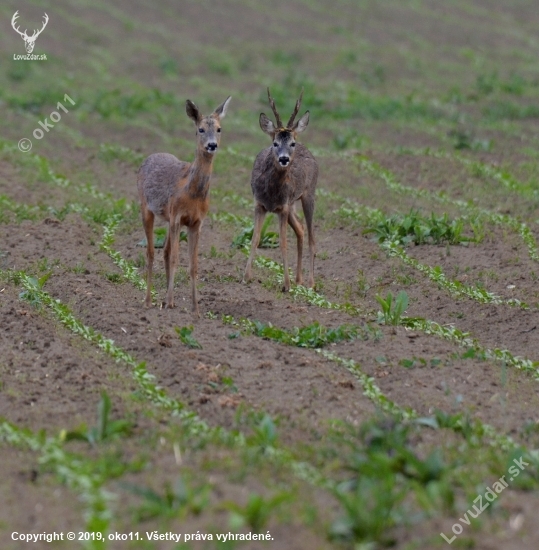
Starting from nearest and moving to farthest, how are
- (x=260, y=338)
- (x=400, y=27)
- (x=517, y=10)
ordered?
(x=260, y=338) → (x=400, y=27) → (x=517, y=10)

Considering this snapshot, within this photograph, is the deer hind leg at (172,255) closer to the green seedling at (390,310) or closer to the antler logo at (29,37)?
the green seedling at (390,310)

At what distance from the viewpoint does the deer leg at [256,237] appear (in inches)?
512

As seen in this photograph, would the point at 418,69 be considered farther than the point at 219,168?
Yes

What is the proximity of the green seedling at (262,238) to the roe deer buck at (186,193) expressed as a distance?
7.60 feet

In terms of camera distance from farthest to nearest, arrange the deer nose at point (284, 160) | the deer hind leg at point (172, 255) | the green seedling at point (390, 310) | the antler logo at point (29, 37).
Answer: the antler logo at point (29, 37) < the deer nose at point (284, 160) < the deer hind leg at point (172, 255) < the green seedling at point (390, 310)

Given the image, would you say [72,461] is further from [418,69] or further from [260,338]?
[418,69]

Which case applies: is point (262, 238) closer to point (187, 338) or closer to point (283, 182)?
point (283, 182)

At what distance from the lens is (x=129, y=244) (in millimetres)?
14477

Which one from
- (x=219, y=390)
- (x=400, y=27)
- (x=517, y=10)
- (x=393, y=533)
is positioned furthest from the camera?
(x=517, y=10)

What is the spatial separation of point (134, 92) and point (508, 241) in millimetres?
12189

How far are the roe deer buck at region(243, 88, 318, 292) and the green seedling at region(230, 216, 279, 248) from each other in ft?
2.84

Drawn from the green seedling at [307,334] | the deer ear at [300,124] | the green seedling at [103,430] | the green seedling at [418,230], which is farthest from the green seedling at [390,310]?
the green seedling at [103,430]

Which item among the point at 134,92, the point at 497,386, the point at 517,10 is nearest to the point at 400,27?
the point at 517,10

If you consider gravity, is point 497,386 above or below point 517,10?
below
